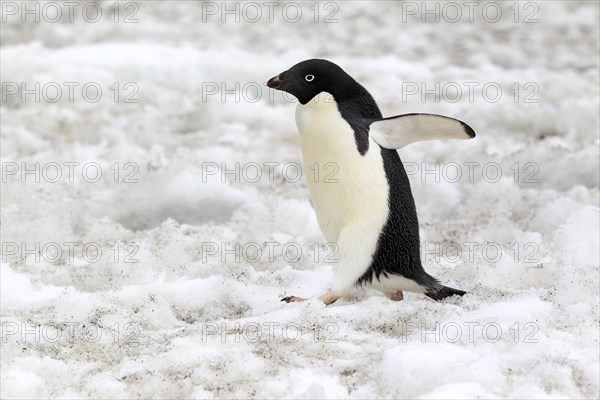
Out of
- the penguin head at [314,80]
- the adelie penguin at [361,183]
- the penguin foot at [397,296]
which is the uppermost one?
the penguin head at [314,80]

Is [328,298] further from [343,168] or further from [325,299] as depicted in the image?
[343,168]

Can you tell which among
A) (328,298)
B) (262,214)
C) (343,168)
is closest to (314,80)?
(343,168)

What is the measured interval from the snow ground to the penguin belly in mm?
117

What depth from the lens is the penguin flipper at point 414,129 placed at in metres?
2.59

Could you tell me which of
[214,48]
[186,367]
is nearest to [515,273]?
[186,367]

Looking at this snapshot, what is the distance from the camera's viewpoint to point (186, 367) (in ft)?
7.06

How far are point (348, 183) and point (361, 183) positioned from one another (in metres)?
0.04

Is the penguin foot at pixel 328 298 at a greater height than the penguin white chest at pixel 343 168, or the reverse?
the penguin white chest at pixel 343 168

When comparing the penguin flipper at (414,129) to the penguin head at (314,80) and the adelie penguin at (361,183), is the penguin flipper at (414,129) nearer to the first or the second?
the adelie penguin at (361,183)

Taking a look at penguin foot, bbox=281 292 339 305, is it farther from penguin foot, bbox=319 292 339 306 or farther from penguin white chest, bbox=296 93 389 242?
penguin white chest, bbox=296 93 389 242

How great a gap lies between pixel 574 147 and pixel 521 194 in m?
0.88

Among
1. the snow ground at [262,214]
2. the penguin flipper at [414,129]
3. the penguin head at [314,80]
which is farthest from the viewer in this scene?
the penguin head at [314,80]

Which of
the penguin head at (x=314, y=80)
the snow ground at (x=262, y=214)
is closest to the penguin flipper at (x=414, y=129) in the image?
the penguin head at (x=314, y=80)

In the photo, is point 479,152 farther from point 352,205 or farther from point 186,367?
point 186,367
